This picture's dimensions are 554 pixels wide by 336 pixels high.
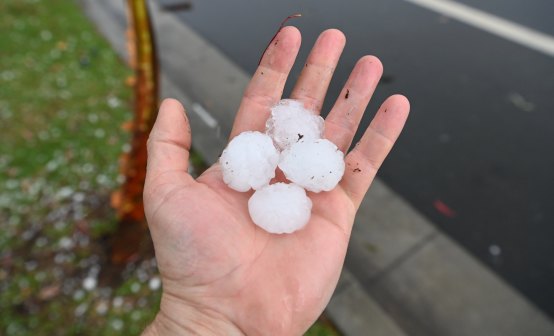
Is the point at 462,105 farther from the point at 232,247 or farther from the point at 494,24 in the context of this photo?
the point at 232,247

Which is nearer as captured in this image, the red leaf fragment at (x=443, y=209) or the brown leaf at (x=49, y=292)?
the brown leaf at (x=49, y=292)

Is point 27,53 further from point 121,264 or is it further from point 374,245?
point 374,245

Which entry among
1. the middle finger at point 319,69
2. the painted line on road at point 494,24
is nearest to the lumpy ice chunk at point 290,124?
the middle finger at point 319,69

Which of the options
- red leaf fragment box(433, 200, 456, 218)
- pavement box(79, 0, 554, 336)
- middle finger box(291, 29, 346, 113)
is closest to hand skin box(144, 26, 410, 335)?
middle finger box(291, 29, 346, 113)

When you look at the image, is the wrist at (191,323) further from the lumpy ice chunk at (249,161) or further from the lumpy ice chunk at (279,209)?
the lumpy ice chunk at (249,161)

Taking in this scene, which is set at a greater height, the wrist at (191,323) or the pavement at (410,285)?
the wrist at (191,323)

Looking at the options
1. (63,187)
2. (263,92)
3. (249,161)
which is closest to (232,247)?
(249,161)
